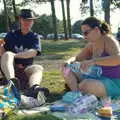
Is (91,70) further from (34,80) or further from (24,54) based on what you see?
(24,54)

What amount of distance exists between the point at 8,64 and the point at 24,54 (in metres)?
0.46

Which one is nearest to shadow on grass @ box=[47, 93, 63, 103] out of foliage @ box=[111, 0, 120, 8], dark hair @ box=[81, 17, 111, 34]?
dark hair @ box=[81, 17, 111, 34]

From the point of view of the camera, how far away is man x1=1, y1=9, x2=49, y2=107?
6465 millimetres

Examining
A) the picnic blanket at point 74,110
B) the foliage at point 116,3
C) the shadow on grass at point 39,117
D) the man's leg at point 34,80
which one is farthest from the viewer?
the foliage at point 116,3

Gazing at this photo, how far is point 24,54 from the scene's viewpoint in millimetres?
6727

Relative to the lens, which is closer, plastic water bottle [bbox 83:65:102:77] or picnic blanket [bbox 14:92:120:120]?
picnic blanket [bbox 14:92:120:120]

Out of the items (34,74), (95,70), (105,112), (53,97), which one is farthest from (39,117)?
(34,74)

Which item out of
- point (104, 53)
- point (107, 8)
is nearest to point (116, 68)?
point (104, 53)

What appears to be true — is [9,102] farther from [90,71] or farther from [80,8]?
[80,8]

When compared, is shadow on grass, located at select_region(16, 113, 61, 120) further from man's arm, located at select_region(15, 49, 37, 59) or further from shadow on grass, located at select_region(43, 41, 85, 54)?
shadow on grass, located at select_region(43, 41, 85, 54)

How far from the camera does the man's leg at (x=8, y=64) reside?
619 centimetres

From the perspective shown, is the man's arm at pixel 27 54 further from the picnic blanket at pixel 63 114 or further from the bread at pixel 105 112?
the bread at pixel 105 112

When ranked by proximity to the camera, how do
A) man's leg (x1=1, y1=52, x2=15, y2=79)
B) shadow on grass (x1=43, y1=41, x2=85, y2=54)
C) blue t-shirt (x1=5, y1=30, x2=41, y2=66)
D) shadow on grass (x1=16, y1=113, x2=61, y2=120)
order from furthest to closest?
shadow on grass (x1=43, y1=41, x2=85, y2=54) → blue t-shirt (x1=5, y1=30, x2=41, y2=66) → man's leg (x1=1, y1=52, x2=15, y2=79) → shadow on grass (x1=16, y1=113, x2=61, y2=120)

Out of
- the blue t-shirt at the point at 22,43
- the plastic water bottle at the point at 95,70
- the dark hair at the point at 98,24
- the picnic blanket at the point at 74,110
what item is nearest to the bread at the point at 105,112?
the picnic blanket at the point at 74,110
